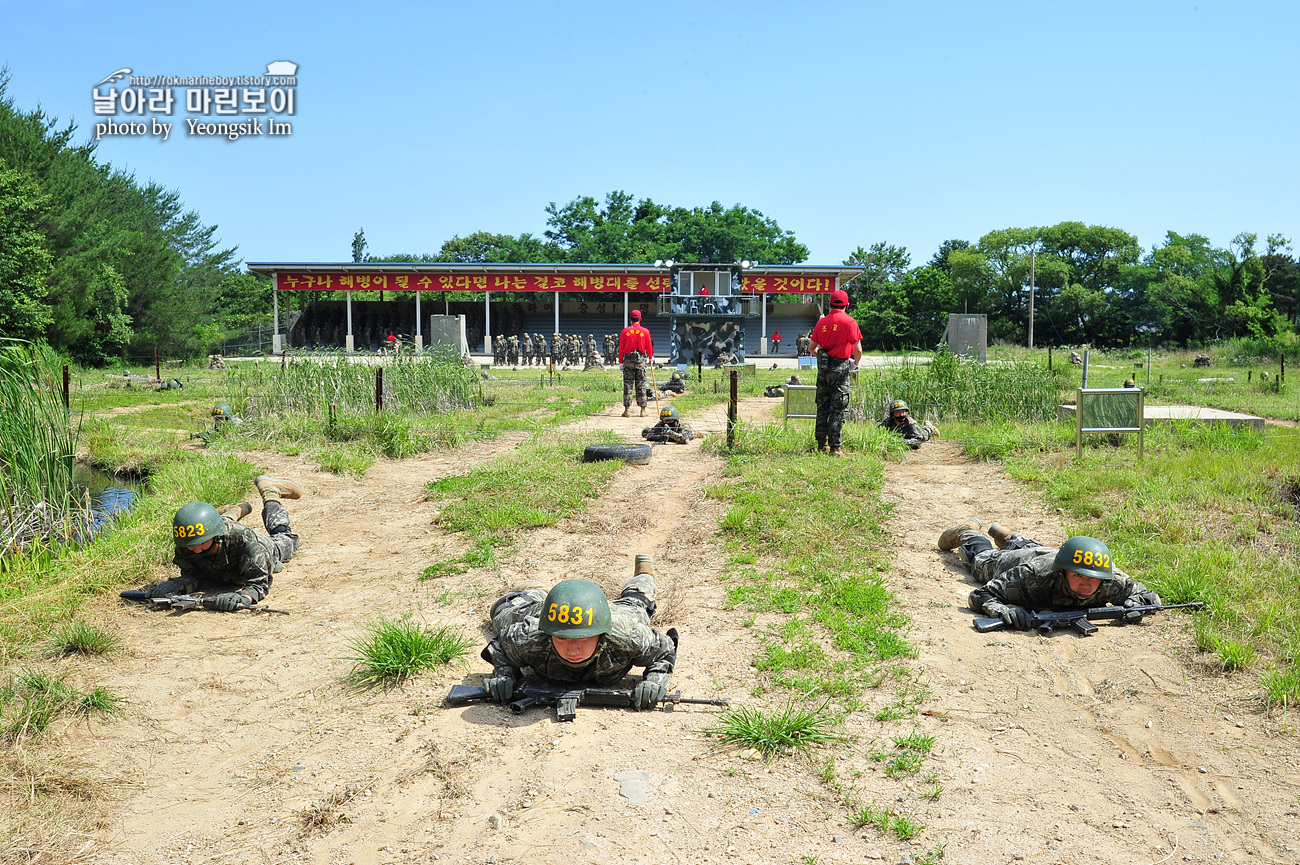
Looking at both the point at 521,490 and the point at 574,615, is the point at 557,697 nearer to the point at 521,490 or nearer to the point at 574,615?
the point at 574,615

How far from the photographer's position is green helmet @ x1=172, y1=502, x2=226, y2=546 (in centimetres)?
Answer: 605

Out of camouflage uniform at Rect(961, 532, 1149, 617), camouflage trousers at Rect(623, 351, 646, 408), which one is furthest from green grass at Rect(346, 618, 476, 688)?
camouflage trousers at Rect(623, 351, 646, 408)

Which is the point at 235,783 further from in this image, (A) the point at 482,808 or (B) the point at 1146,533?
(B) the point at 1146,533

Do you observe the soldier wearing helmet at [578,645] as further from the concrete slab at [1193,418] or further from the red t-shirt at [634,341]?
the red t-shirt at [634,341]

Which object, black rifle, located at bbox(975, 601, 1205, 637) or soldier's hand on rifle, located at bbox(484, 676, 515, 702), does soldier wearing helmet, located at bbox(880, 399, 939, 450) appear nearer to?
black rifle, located at bbox(975, 601, 1205, 637)

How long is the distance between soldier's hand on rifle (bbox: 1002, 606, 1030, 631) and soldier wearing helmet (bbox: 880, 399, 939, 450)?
19.7ft

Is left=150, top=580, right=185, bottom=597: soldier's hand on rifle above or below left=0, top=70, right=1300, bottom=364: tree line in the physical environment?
below

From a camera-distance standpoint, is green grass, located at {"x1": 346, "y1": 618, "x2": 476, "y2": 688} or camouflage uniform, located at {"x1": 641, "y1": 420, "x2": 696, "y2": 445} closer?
green grass, located at {"x1": 346, "y1": 618, "x2": 476, "y2": 688}

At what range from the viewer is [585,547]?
24.2 ft

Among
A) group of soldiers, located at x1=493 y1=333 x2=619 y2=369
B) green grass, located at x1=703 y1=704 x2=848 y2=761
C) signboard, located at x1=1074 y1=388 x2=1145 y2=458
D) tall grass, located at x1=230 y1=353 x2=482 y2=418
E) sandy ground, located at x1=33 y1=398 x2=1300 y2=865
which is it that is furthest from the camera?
group of soldiers, located at x1=493 y1=333 x2=619 y2=369

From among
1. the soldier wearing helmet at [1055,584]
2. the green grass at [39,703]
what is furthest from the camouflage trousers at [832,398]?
the green grass at [39,703]

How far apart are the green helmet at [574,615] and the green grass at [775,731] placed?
2.39 feet

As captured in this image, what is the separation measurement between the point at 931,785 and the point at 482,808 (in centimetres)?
193

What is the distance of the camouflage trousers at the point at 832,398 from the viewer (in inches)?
416
